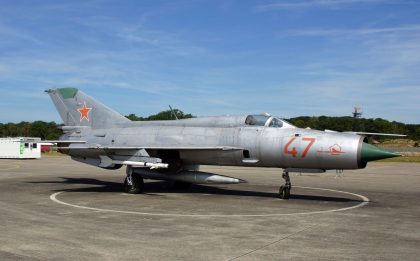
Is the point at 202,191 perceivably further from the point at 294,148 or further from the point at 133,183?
the point at 294,148

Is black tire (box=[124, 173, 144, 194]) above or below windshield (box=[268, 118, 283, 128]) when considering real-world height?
below

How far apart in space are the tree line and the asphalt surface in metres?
93.4

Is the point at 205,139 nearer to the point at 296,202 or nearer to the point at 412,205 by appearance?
the point at 296,202

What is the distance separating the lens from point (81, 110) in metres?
19.5

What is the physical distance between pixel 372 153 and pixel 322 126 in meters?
114

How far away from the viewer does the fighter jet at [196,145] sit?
13.2 metres

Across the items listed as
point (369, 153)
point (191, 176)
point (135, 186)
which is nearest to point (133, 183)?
point (135, 186)

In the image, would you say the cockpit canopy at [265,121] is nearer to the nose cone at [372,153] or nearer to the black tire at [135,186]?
the nose cone at [372,153]

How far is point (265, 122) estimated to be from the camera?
14.9 meters

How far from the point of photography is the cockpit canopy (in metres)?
14.6

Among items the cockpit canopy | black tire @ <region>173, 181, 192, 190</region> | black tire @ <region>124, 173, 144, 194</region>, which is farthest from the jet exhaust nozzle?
black tire @ <region>124, 173, 144, 194</region>

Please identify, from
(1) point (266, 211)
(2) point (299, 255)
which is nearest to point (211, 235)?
(2) point (299, 255)

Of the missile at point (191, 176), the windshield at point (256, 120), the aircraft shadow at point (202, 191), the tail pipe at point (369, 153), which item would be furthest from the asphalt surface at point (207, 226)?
the windshield at point (256, 120)

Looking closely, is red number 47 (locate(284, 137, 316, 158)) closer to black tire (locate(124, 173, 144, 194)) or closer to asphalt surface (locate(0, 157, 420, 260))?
asphalt surface (locate(0, 157, 420, 260))
